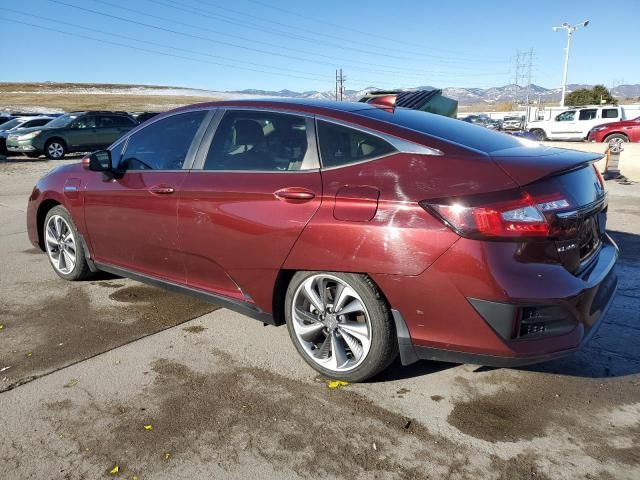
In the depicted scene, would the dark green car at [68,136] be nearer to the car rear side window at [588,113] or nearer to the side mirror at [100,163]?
the side mirror at [100,163]

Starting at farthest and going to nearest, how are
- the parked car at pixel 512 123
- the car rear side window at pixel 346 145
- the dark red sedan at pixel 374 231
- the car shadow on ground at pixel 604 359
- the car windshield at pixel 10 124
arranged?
1. the parked car at pixel 512 123
2. the car windshield at pixel 10 124
3. the car shadow on ground at pixel 604 359
4. the car rear side window at pixel 346 145
5. the dark red sedan at pixel 374 231

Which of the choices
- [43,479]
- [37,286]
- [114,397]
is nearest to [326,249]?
[114,397]

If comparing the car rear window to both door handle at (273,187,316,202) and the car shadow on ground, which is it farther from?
the car shadow on ground

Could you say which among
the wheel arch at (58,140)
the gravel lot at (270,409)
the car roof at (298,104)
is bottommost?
the gravel lot at (270,409)

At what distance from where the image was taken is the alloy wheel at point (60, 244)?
4.83m

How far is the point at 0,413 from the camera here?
110 inches

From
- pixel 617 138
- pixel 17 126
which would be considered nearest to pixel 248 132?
pixel 17 126

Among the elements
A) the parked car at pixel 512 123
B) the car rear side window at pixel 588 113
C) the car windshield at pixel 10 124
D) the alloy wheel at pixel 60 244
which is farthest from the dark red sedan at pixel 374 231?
the parked car at pixel 512 123

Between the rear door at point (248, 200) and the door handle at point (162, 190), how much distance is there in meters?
0.14

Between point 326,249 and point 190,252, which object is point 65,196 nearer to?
point 190,252

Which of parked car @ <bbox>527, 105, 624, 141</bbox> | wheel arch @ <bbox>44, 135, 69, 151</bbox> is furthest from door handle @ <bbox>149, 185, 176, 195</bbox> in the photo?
parked car @ <bbox>527, 105, 624, 141</bbox>

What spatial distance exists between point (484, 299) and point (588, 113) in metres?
27.3

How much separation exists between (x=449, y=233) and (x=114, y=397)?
6.64 ft

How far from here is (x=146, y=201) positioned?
152 inches
